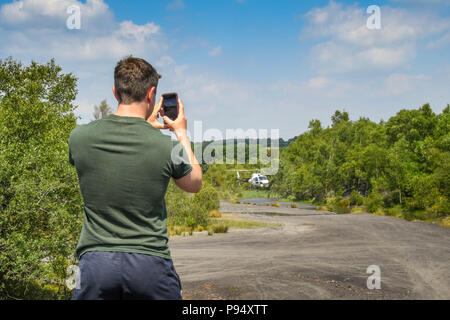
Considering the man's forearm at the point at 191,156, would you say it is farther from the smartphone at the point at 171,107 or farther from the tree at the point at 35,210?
the tree at the point at 35,210

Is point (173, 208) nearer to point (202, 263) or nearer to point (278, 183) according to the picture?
point (202, 263)

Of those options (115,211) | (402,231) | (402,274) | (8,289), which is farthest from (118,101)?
(402,231)

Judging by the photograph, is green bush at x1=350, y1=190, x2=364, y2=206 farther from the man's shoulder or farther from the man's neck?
the man's shoulder

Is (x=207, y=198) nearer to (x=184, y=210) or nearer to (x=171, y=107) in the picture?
(x=184, y=210)

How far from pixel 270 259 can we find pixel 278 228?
49.0 ft

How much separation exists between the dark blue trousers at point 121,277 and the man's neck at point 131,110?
0.77 m

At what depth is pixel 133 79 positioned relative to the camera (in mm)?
2135

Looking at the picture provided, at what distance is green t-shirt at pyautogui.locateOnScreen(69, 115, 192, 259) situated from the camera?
2.02 metres

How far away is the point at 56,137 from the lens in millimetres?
10867

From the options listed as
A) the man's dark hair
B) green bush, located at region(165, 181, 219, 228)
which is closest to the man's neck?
the man's dark hair

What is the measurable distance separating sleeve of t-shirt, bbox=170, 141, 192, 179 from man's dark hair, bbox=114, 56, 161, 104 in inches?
14.4

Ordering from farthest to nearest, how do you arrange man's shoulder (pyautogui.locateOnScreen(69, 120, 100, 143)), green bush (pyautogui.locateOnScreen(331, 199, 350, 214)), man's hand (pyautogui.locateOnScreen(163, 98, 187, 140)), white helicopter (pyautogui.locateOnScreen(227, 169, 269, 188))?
1. white helicopter (pyautogui.locateOnScreen(227, 169, 269, 188))
2. green bush (pyautogui.locateOnScreen(331, 199, 350, 214))
3. man's hand (pyautogui.locateOnScreen(163, 98, 187, 140))
4. man's shoulder (pyautogui.locateOnScreen(69, 120, 100, 143))

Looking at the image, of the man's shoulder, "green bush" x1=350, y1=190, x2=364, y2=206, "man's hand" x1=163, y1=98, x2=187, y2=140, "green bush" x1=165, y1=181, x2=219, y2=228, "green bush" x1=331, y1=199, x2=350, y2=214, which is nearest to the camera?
the man's shoulder

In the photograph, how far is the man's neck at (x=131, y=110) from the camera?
→ 217 centimetres
